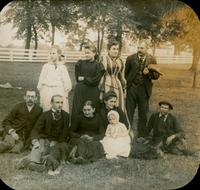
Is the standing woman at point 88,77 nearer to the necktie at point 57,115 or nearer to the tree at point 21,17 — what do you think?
the necktie at point 57,115

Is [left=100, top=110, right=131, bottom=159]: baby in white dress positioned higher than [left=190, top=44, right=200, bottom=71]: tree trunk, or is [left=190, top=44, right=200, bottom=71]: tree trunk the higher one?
[left=190, top=44, right=200, bottom=71]: tree trunk

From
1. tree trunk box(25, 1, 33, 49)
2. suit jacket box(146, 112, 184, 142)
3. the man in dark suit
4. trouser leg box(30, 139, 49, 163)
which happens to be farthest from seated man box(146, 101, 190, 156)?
tree trunk box(25, 1, 33, 49)

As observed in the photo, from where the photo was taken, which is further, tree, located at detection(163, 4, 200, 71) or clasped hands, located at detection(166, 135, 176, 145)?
clasped hands, located at detection(166, 135, 176, 145)

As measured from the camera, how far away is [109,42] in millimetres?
3684

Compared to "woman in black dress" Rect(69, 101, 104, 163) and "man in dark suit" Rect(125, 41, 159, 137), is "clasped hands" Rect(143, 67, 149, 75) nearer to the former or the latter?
"man in dark suit" Rect(125, 41, 159, 137)

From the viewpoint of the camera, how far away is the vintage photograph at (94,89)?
366 cm

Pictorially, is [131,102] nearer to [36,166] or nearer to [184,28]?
[184,28]

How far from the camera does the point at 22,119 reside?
3.70 meters

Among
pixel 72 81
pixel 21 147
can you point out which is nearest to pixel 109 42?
pixel 72 81

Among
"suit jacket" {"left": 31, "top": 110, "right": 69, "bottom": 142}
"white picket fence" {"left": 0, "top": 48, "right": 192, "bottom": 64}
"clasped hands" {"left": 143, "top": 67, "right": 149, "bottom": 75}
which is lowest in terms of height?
"suit jacket" {"left": 31, "top": 110, "right": 69, "bottom": 142}

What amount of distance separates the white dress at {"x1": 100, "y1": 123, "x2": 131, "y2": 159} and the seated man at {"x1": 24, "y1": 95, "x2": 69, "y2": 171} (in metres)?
0.29

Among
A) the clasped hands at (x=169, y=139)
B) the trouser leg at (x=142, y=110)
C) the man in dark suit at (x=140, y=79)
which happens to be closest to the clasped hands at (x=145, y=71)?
the man in dark suit at (x=140, y=79)

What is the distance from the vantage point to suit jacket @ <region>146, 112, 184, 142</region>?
12.5 ft

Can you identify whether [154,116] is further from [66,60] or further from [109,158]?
[66,60]
